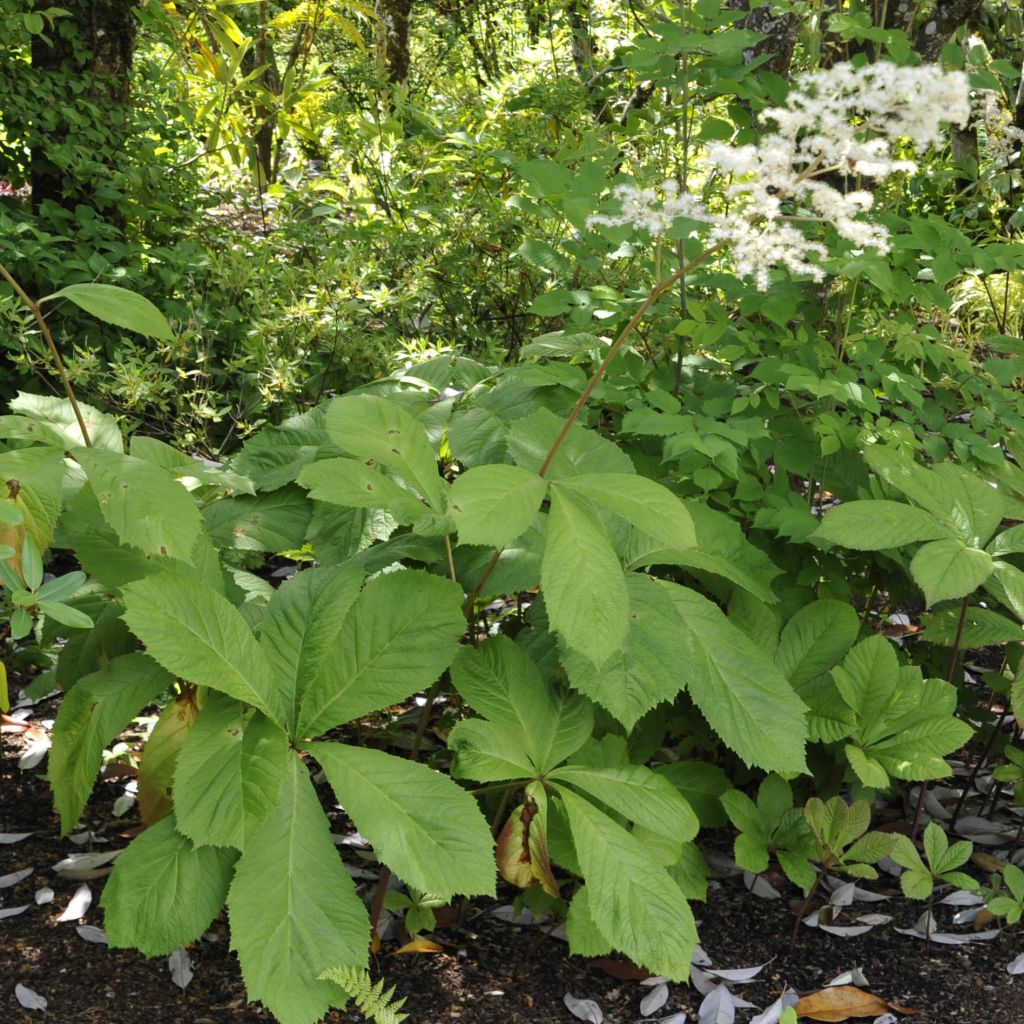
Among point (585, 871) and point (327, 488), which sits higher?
point (327, 488)

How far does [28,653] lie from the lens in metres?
2.25

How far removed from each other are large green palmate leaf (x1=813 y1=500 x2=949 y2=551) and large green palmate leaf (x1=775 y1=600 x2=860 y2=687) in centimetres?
19

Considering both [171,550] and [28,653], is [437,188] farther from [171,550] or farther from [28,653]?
[171,550]

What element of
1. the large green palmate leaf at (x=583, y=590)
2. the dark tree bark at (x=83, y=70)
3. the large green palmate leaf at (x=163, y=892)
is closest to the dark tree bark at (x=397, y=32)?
the dark tree bark at (x=83, y=70)

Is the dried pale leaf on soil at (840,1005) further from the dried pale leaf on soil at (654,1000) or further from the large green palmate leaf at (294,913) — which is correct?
the large green palmate leaf at (294,913)

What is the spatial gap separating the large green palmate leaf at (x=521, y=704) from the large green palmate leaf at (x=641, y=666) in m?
0.11

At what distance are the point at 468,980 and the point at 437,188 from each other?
8.73ft

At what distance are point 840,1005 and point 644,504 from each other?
2.97ft

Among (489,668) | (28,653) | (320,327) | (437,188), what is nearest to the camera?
(489,668)

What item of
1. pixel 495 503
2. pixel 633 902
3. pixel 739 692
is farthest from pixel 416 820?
pixel 739 692

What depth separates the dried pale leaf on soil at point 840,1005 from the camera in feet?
5.56

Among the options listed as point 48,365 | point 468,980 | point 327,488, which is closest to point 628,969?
point 468,980

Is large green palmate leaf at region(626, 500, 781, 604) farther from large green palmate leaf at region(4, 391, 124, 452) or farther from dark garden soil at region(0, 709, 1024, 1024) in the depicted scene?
large green palmate leaf at region(4, 391, 124, 452)

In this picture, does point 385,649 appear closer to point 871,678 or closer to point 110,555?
point 110,555
